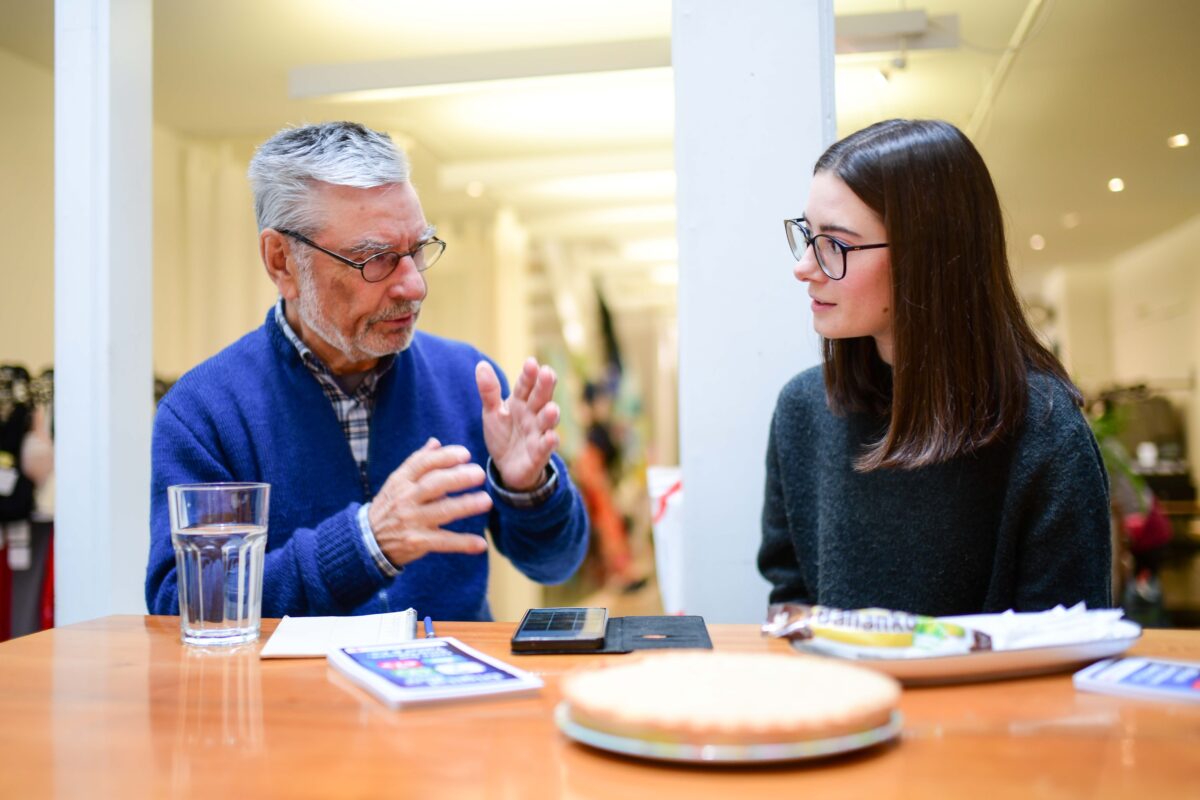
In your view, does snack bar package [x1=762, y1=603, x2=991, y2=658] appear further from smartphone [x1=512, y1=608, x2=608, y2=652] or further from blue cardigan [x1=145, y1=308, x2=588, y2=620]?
blue cardigan [x1=145, y1=308, x2=588, y2=620]

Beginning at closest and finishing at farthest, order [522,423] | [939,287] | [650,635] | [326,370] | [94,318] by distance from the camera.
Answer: [650,635] → [939,287] → [522,423] → [326,370] → [94,318]

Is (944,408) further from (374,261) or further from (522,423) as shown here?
(374,261)

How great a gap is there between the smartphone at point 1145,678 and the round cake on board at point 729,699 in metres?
0.19

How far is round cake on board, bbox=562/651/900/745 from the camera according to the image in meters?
0.59

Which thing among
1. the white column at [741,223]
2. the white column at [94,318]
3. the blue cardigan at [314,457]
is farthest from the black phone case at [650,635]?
the white column at [94,318]

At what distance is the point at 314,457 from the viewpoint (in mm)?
1544

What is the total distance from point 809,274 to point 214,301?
4.34 metres

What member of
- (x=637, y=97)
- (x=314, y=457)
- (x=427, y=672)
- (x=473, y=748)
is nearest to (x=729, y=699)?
(x=473, y=748)

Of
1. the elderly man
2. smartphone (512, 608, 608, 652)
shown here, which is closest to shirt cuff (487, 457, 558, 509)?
the elderly man

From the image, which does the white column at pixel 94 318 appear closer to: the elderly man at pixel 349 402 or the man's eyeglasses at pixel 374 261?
→ the elderly man at pixel 349 402

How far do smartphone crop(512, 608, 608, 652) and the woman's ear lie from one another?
841 mm

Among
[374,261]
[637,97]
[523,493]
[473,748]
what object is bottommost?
[473,748]

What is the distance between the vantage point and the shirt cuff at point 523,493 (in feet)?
4.97

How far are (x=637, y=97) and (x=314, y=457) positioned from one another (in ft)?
11.5
